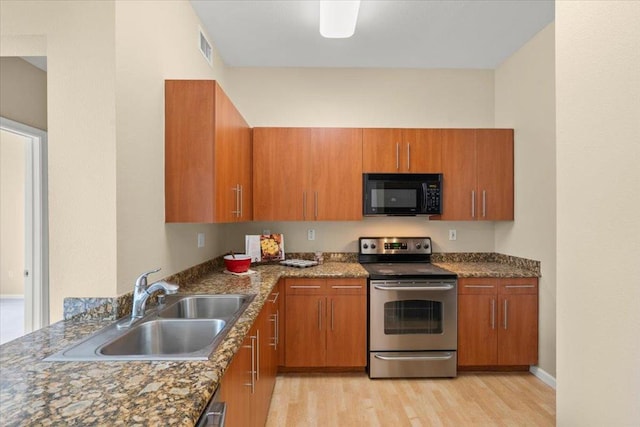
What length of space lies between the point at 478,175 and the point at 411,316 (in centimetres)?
148

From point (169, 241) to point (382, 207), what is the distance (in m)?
1.92

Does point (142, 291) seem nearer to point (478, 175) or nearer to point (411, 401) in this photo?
point (411, 401)

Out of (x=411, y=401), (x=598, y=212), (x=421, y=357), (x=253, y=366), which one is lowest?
(x=411, y=401)

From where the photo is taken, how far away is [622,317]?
98 centimetres

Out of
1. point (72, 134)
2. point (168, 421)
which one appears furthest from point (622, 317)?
point (72, 134)

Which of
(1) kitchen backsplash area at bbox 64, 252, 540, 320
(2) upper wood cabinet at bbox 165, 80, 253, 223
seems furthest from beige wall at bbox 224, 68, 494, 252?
(2) upper wood cabinet at bbox 165, 80, 253, 223

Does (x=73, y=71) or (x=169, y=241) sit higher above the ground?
(x=73, y=71)

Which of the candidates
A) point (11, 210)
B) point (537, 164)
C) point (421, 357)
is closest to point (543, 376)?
point (421, 357)

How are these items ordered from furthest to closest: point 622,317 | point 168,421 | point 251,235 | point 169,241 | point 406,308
→ 1. point 251,235
2. point 406,308
3. point 169,241
4. point 622,317
5. point 168,421

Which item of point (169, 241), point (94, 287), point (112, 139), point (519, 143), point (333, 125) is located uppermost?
point (333, 125)

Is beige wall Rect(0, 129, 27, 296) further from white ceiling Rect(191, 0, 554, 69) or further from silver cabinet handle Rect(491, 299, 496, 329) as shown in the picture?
silver cabinet handle Rect(491, 299, 496, 329)

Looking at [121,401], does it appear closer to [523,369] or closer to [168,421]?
[168,421]

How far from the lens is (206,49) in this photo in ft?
9.92

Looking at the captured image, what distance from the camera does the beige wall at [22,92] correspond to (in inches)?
110
